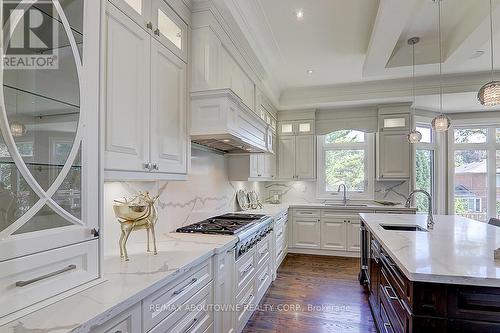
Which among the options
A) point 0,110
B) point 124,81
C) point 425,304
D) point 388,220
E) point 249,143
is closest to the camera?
point 0,110

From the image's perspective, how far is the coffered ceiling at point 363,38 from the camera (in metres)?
2.66

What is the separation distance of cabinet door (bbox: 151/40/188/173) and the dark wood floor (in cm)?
173

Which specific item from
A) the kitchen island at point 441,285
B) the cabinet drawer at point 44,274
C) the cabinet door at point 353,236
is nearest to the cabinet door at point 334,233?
the cabinet door at point 353,236

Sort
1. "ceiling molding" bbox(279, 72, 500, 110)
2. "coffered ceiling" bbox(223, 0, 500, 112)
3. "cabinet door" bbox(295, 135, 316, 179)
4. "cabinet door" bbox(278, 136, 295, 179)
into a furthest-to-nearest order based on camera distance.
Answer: "cabinet door" bbox(278, 136, 295, 179) < "cabinet door" bbox(295, 135, 316, 179) < "ceiling molding" bbox(279, 72, 500, 110) < "coffered ceiling" bbox(223, 0, 500, 112)

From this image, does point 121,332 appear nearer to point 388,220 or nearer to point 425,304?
point 425,304

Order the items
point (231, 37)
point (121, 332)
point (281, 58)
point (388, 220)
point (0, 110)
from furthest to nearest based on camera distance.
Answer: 1. point (281, 58)
2. point (388, 220)
3. point (231, 37)
4. point (121, 332)
5. point (0, 110)

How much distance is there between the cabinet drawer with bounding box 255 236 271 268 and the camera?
296 cm

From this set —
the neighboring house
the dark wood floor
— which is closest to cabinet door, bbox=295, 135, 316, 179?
the dark wood floor

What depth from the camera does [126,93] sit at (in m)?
1.57

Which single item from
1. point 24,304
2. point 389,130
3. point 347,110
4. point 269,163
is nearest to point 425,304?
point 24,304

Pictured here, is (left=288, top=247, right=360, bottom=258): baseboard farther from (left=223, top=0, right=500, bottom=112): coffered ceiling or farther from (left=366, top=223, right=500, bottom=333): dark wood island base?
(left=366, top=223, right=500, bottom=333): dark wood island base

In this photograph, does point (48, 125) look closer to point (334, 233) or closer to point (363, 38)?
point (363, 38)

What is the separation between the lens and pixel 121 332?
3.59 ft

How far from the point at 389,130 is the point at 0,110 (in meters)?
5.26
